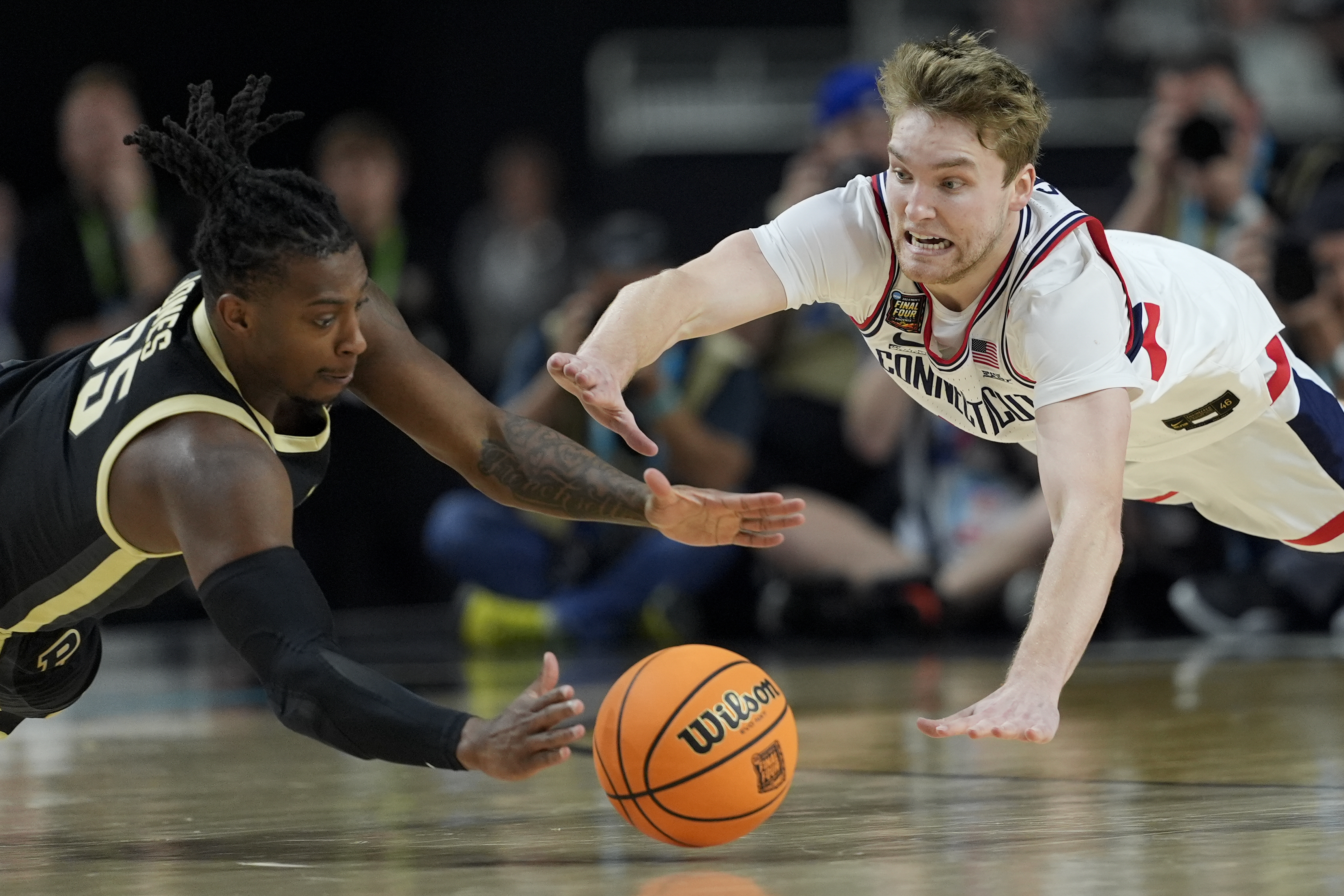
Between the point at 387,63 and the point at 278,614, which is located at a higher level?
the point at 278,614

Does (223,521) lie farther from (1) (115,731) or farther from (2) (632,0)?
(2) (632,0)

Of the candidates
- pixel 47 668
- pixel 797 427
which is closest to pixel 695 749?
pixel 47 668

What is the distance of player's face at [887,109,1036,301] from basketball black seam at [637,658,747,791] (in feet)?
3.56

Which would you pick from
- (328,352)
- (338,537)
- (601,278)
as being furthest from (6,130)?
(328,352)

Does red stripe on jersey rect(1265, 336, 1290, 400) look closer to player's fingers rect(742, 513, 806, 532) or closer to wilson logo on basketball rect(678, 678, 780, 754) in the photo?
player's fingers rect(742, 513, 806, 532)

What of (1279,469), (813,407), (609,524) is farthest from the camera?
(813,407)

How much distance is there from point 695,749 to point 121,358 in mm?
1667

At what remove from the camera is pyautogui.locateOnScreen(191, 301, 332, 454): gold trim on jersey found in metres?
3.95

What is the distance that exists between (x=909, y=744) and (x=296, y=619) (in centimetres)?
269

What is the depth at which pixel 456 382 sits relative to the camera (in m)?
4.61

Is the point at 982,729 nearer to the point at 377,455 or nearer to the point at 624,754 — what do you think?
the point at 624,754

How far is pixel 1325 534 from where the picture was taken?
17.7ft

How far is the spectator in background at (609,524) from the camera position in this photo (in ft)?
30.0

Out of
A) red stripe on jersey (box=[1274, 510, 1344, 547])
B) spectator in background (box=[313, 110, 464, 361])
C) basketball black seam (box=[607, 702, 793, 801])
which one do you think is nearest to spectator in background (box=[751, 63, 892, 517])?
spectator in background (box=[313, 110, 464, 361])
